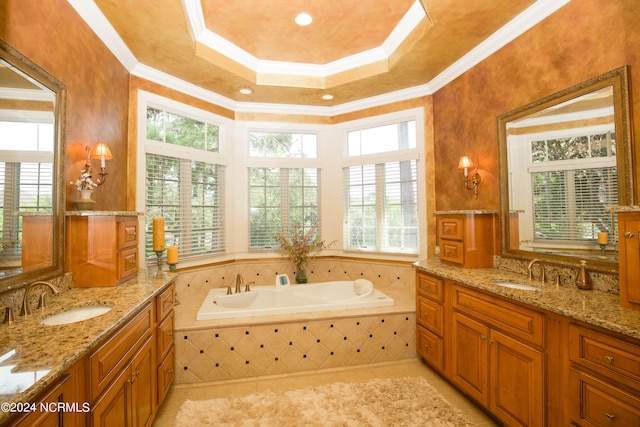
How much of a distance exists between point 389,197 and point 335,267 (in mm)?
1169

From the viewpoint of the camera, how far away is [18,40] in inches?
62.4

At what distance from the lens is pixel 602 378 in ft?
4.28

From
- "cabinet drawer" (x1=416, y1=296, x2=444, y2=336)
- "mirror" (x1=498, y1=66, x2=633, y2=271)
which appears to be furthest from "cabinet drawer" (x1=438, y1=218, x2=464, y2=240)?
"cabinet drawer" (x1=416, y1=296, x2=444, y2=336)

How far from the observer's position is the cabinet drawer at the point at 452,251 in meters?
2.58

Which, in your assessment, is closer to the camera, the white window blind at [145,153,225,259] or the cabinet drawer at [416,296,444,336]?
the cabinet drawer at [416,296,444,336]

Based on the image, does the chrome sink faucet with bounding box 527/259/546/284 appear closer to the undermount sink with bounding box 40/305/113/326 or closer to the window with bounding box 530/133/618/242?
the window with bounding box 530/133/618/242

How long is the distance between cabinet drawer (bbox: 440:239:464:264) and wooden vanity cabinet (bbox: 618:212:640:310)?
3.73ft

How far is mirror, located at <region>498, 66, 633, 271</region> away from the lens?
68.8 inches

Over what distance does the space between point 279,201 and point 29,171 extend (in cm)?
260

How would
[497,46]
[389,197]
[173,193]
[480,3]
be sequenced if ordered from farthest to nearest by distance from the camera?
[389,197] → [173,193] → [497,46] → [480,3]

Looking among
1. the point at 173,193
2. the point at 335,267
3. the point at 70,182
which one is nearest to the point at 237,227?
the point at 173,193

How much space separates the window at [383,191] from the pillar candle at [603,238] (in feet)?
5.95

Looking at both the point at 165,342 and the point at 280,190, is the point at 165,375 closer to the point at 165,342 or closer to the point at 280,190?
the point at 165,342

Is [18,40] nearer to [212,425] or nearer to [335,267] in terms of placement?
[212,425]
